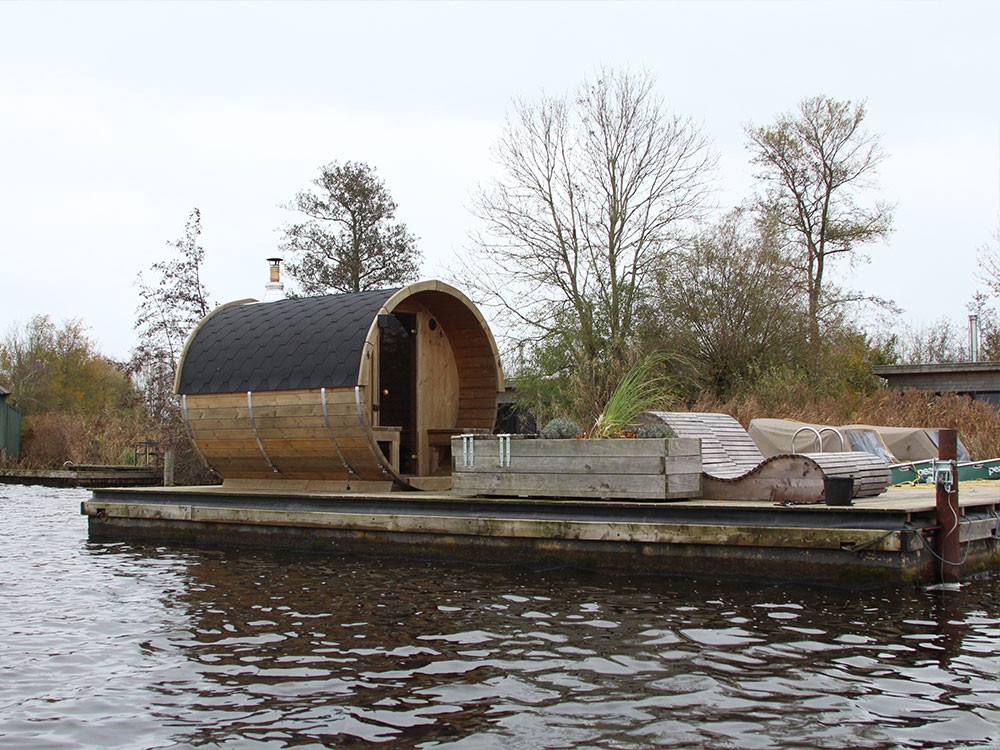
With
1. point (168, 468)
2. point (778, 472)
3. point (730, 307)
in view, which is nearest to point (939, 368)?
point (730, 307)

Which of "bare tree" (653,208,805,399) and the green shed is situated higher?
"bare tree" (653,208,805,399)

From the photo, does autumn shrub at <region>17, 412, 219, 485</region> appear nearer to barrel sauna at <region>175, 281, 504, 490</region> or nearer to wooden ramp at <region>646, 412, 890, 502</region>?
barrel sauna at <region>175, 281, 504, 490</region>

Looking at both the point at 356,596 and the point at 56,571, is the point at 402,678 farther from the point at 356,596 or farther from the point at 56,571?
the point at 56,571

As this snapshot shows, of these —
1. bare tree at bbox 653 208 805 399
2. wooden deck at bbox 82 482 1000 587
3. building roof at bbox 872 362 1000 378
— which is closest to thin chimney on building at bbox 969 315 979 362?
building roof at bbox 872 362 1000 378

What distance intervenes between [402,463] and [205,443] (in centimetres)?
262

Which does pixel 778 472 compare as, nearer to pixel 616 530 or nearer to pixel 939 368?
pixel 616 530

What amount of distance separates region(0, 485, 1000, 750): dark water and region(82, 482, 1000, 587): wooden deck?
0.29 metres

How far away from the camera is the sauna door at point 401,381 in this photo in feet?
42.0

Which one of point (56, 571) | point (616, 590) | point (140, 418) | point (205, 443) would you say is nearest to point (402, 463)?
point (205, 443)

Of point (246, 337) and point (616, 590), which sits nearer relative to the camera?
point (616, 590)

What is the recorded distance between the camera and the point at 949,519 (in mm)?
8180

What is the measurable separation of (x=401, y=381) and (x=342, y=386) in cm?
187

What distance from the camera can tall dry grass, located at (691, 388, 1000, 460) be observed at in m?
17.2

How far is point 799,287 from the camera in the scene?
2481cm
